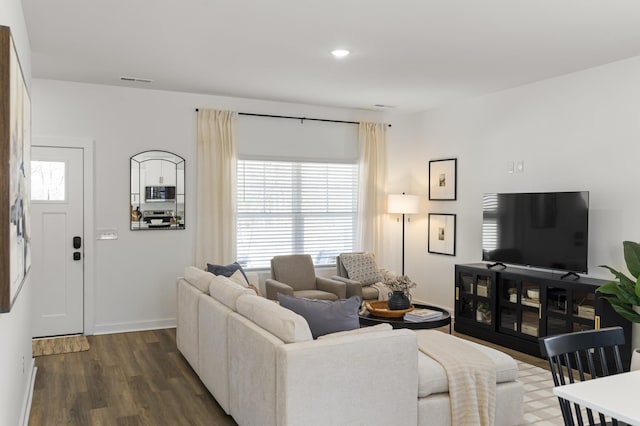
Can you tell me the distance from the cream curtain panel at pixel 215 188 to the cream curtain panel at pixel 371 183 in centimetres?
181

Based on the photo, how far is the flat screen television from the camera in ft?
16.3

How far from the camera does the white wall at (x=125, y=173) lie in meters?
5.86

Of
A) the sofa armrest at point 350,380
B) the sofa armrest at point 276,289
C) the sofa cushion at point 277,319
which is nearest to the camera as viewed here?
the sofa armrest at point 350,380

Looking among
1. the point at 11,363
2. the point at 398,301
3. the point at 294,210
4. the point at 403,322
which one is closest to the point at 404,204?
the point at 294,210

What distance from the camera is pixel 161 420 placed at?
12.1ft

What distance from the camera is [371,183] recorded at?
7480mm

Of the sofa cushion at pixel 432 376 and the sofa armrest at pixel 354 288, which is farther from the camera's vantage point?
the sofa armrest at pixel 354 288

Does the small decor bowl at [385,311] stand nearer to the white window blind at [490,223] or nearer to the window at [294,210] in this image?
the white window blind at [490,223]

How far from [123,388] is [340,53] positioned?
10.7 ft

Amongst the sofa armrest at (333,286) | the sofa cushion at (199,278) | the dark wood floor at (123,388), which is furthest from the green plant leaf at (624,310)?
the sofa cushion at (199,278)

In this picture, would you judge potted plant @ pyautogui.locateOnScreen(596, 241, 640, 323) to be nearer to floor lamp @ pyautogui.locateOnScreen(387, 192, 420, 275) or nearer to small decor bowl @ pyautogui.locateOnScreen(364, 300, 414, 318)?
small decor bowl @ pyautogui.locateOnScreen(364, 300, 414, 318)

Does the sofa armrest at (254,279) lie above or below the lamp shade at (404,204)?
below

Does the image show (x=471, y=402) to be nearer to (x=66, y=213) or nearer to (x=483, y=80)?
(x=483, y=80)

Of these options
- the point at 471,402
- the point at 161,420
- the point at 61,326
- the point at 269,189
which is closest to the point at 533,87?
the point at 269,189
